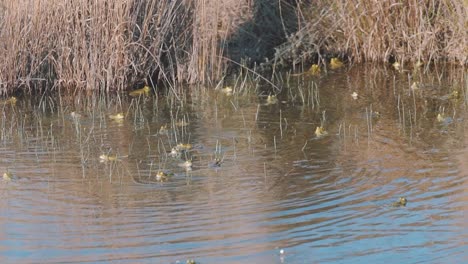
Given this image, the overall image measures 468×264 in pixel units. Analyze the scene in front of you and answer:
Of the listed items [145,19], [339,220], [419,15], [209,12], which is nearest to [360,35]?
[419,15]

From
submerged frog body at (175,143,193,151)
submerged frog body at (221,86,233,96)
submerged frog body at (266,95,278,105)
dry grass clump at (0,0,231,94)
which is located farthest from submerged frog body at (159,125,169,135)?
dry grass clump at (0,0,231,94)

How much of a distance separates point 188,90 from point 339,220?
5.11 m

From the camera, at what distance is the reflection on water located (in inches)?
238

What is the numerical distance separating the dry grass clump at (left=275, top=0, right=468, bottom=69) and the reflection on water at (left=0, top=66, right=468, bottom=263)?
0.85m

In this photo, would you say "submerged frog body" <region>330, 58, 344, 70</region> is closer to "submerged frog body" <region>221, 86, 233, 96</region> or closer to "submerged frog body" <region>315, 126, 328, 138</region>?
"submerged frog body" <region>221, 86, 233, 96</region>

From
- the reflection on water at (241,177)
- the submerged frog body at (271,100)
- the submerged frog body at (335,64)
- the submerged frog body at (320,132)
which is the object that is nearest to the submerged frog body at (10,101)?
the reflection on water at (241,177)

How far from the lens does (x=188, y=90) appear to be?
11.3 metres

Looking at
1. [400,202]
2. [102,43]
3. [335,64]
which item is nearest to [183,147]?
[400,202]

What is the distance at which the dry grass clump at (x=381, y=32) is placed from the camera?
11695 millimetres

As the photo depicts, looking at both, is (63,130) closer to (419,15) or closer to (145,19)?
(145,19)

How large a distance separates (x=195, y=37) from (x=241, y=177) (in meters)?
4.03

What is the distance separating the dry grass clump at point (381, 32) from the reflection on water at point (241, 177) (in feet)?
2.80

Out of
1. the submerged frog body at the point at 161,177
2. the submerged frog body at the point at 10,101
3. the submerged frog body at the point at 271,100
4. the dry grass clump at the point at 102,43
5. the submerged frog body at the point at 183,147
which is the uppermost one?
the dry grass clump at the point at 102,43

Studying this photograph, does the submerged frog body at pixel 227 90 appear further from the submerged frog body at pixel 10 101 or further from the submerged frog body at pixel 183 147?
the submerged frog body at pixel 183 147
